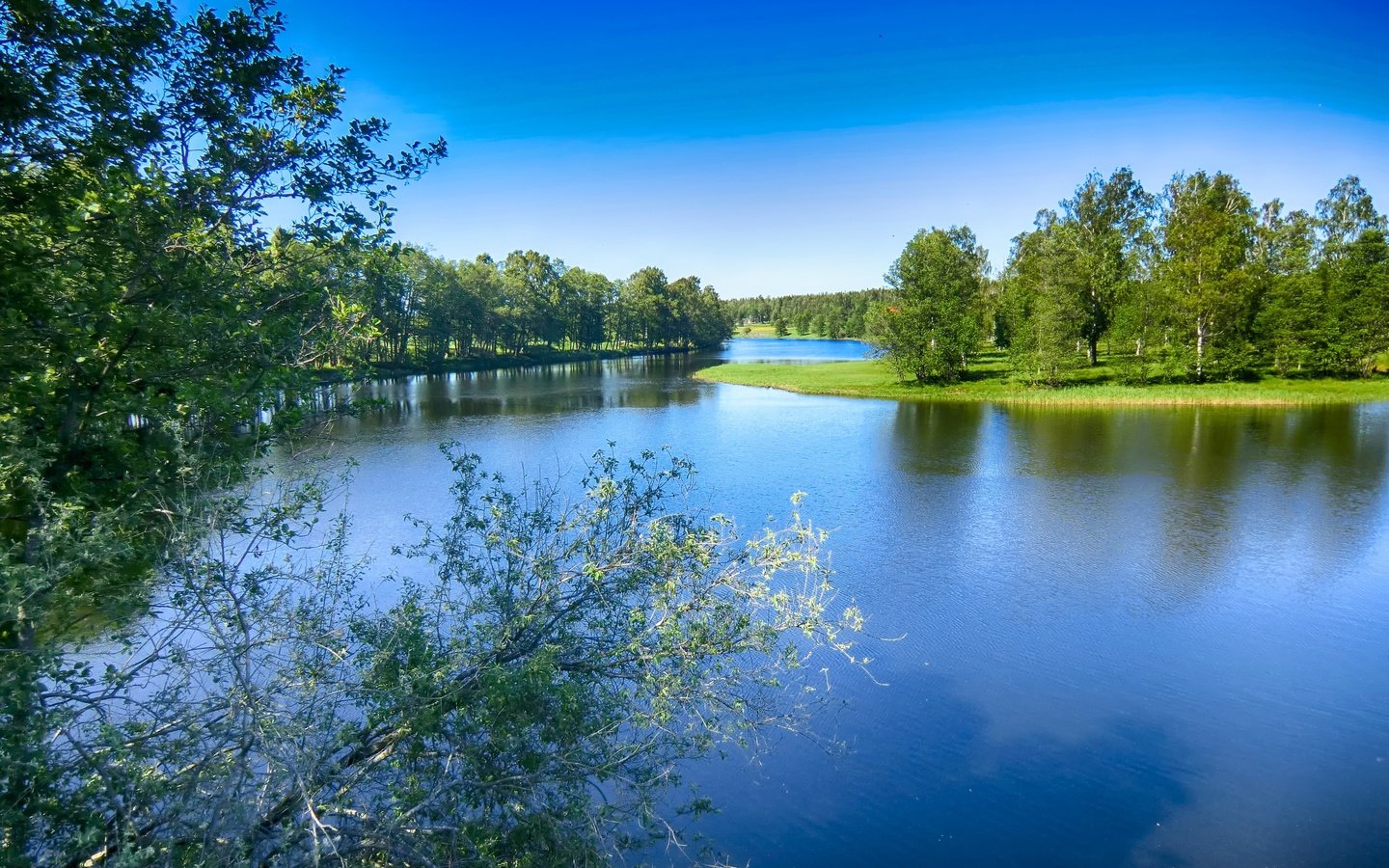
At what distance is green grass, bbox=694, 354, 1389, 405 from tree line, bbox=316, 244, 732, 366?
26827mm

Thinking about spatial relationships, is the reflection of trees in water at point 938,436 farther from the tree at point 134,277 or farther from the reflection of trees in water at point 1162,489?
the tree at point 134,277

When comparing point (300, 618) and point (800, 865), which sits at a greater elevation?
point (300, 618)

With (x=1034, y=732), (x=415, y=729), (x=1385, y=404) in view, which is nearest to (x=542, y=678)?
(x=415, y=729)

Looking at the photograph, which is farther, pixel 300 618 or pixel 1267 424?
pixel 1267 424

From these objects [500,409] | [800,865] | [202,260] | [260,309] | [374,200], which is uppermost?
[374,200]

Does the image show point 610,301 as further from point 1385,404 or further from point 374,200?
point 374,200

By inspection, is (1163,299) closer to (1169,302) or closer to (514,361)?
(1169,302)

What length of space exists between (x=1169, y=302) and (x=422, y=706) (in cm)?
5035

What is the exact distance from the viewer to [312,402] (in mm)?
7527

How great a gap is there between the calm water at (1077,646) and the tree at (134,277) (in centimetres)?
652

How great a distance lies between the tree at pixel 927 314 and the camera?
1831 inches

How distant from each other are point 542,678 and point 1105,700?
8.84m

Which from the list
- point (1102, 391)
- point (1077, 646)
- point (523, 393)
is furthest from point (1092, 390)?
point (1077, 646)

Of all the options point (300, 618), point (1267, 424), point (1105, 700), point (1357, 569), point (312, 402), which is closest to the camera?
point (300, 618)
